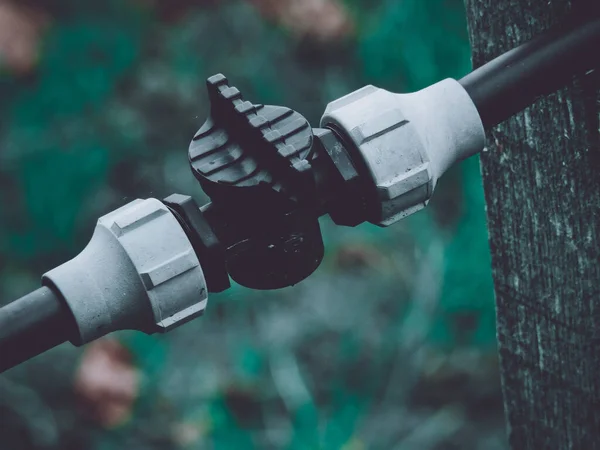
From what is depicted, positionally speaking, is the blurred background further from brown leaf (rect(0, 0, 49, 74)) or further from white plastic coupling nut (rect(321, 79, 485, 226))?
white plastic coupling nut (rect(321, 79, 485, 226))

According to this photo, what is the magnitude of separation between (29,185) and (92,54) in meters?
0.34

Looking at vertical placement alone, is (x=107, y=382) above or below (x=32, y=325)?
below

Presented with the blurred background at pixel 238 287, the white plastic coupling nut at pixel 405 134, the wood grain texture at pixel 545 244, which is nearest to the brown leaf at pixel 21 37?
the blurred background at pixel 238 287

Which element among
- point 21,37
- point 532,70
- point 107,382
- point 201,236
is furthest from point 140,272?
point 107,382

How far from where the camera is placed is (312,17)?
92.7 inches

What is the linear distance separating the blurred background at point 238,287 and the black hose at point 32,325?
1.77 m

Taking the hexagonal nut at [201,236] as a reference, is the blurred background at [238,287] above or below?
below

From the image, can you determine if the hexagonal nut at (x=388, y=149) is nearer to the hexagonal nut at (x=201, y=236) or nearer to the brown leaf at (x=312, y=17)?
the hexagonal nut at (x=201, y=236)

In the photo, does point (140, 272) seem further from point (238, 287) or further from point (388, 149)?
point (238, 287)

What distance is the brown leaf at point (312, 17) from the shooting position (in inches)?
92.4

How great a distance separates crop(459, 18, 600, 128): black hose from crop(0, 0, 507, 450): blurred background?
5.49ft

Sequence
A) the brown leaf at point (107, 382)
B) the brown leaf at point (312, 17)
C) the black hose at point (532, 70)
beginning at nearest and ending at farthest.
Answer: the black hose at point (532, 70), the brown leaf at point (312, 17), the brown leaf at point (107, 382)

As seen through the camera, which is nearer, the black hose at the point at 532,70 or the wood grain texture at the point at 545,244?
the black hose at the point at 532,70

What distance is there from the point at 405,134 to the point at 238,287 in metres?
1.88
